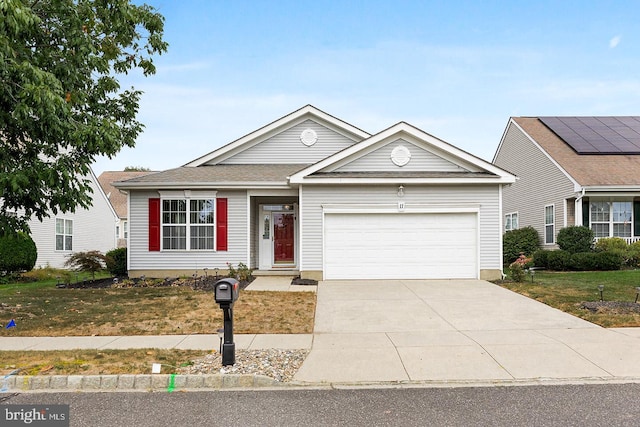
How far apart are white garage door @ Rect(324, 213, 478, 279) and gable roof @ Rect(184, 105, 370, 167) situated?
4.88 m

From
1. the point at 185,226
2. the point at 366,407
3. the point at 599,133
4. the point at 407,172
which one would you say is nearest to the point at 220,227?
the point at 185,226

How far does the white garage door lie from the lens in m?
13.5

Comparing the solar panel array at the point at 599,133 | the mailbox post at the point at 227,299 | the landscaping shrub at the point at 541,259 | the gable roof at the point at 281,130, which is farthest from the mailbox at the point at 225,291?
the solar panel array at the point at 599,133

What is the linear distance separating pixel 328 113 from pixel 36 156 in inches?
418

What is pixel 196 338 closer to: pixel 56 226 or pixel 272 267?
pixel 272 267

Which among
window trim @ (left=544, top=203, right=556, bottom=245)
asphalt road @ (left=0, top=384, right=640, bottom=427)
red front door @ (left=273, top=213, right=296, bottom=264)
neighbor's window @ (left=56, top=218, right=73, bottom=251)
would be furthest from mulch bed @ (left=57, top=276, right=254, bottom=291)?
window trim @ (left=544, top=203, right=556, bottom=245)

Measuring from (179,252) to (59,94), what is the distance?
693cm

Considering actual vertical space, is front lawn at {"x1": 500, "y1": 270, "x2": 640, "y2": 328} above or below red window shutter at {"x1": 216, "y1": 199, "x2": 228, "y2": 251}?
below

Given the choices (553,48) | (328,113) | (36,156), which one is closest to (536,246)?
(553,48)

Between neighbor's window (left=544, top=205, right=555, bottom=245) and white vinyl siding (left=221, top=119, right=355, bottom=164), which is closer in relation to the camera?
white vinyl siding (left=221, top=119, right=355, bottom=164)

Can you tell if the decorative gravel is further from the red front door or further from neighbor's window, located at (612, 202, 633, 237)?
neighbor's window, located at (612, 202, 633, 237)

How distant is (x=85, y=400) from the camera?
15.3 ft

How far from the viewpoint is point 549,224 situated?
63.1 feet

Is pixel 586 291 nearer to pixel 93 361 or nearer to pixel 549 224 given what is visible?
pixel 549 224
